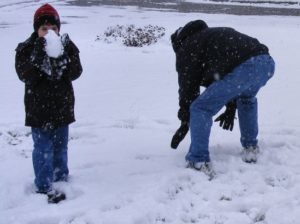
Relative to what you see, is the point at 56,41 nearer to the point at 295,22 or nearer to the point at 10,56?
the point at 10,56

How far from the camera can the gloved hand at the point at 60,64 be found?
341cm

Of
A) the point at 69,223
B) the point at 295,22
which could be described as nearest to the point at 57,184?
the point at 69,223

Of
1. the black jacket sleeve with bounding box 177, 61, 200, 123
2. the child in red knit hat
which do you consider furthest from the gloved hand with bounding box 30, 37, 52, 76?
the black jacket sleeve with bounding box 177, 61, 200, 123

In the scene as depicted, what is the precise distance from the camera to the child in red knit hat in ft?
11.1

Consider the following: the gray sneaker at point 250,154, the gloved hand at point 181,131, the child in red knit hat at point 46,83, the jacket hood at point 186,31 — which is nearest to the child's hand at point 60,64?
the child in red knit hat at point 46,83

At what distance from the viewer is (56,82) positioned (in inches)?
139

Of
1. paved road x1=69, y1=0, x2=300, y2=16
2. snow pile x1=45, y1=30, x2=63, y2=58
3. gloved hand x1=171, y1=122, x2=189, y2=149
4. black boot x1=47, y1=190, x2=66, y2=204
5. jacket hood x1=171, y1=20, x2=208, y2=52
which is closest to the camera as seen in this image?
snow pile x1=45, y1=30, x2=63, y2=58

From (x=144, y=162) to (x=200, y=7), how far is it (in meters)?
17.4

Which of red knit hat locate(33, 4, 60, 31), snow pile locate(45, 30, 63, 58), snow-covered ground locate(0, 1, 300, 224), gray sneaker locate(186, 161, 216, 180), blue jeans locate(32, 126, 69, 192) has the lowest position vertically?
snow-covered ground locate(0, 1, 300, 224)

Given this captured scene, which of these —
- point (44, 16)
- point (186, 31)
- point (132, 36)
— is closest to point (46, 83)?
point (44, 16)

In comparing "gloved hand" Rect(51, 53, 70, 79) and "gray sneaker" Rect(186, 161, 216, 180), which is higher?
"gloved hand" Rect(51, 53, 70, 79)

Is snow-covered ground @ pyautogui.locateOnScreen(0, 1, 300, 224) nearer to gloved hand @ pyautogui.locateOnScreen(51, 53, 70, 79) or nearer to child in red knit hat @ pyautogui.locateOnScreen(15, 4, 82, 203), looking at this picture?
child in red knit hat @ pyautogui.locateOnScreen(15, 4, 82, 203)

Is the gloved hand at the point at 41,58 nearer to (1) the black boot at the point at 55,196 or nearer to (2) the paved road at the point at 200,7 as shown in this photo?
(1) the black boot at the point at 55,196

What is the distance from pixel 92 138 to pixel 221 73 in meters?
1.87
